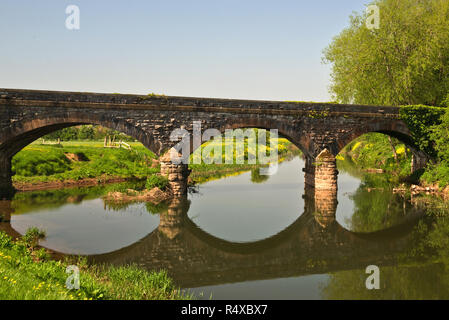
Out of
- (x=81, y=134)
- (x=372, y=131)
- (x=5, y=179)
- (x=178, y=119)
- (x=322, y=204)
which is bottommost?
(x=322, y=204)

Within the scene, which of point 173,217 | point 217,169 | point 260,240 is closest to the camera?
point 260,240

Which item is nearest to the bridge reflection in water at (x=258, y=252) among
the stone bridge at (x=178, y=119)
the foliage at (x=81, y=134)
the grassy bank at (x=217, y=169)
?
the stone bridge at (x=178, y=119)

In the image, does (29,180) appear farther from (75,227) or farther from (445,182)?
(445,182)

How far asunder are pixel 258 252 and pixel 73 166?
21141 mm

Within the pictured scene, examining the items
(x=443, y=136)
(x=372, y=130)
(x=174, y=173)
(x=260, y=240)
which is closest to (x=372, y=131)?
(x=372, y=130)

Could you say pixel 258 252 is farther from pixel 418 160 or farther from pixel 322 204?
pixel 418 160

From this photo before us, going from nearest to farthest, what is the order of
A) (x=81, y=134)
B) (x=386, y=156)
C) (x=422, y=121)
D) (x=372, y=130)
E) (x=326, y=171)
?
(x=326, y=171), (x=372, y=130), (x=422, y=121), (x=386, y=156), (x=81, y=134)

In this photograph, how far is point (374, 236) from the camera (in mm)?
13383

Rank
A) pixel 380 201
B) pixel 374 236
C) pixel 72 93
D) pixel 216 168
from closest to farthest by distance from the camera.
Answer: pixel 374 236, pixel 72 93, pixel 380 201, pixel 216 168

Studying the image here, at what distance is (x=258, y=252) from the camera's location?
1148 centimetres

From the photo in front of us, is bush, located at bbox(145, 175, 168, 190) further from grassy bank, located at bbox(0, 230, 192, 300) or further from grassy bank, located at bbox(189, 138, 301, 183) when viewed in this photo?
grassy bank, located at bbox(0, 230, 192, 300)

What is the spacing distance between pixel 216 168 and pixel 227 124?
16.0 metres
